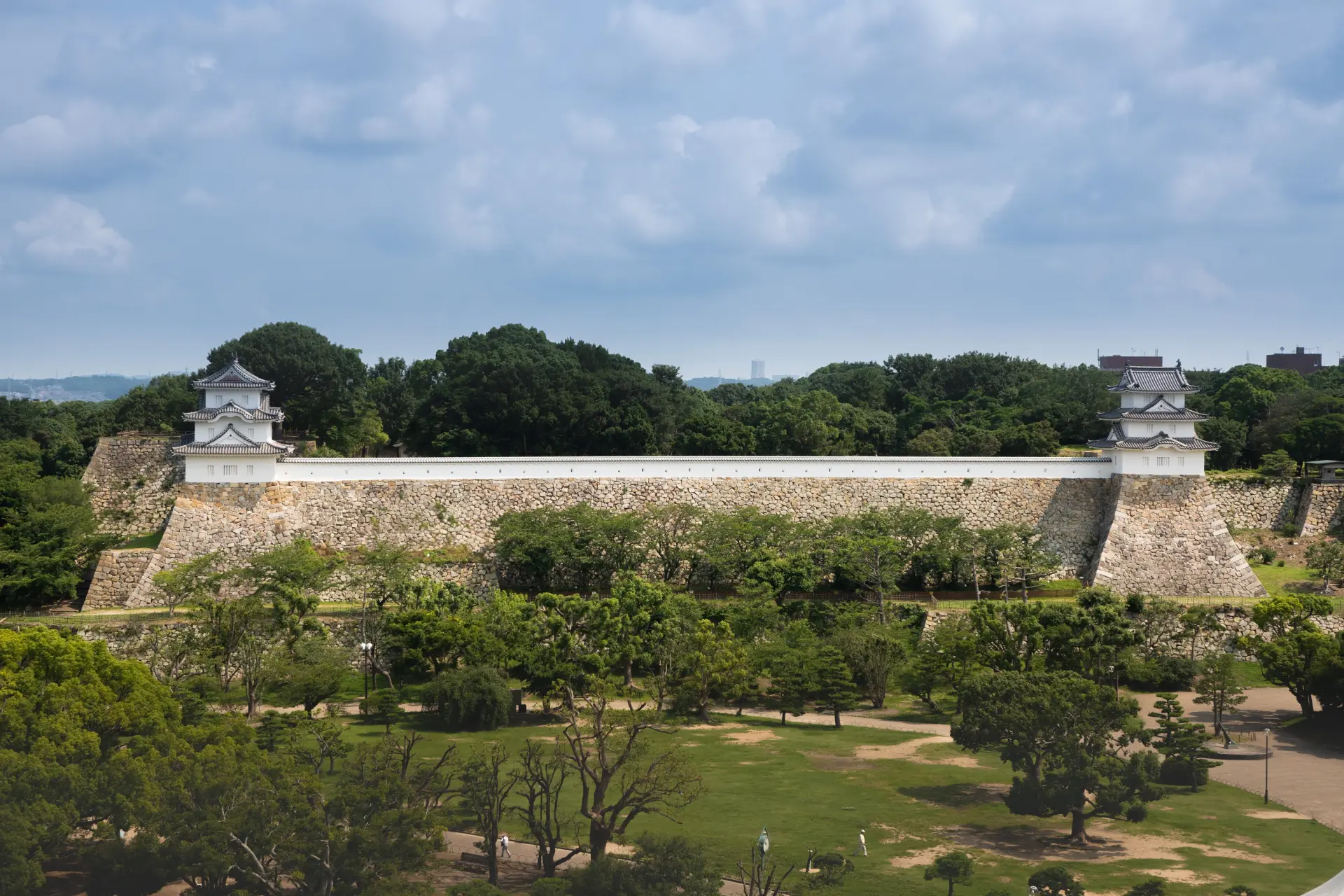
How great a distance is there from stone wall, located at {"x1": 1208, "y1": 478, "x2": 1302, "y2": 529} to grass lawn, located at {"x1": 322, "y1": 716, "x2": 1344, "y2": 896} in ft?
62.5

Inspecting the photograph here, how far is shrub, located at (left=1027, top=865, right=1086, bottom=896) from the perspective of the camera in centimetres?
1889

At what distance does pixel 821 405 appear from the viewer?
50.1 meters

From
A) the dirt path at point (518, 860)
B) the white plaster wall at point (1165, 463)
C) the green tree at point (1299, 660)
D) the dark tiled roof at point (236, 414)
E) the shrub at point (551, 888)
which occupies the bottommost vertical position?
the dirt path at point (518, 860)

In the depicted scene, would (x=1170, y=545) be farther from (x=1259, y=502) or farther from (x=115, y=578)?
(x=115, y=578)

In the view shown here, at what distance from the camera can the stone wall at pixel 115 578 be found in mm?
34156

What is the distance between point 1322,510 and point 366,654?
29785 millimetres

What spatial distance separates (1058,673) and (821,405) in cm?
2548

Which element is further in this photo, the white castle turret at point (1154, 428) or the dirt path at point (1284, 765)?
the white castle turret at point (1154, 428)

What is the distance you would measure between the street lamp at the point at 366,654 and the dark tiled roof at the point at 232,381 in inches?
392

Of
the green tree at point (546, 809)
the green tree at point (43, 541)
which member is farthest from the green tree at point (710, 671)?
the green tree at point (43, 541)

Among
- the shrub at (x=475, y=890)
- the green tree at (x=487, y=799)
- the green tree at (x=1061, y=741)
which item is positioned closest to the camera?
the shrub at (x=475, y=890)

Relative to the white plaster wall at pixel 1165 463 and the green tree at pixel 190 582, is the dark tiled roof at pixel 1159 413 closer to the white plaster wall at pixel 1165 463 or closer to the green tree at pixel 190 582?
the white plaster wall at pixel 1165 463

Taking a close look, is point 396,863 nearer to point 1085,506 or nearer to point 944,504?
point 944,504

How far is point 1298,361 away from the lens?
286ft
